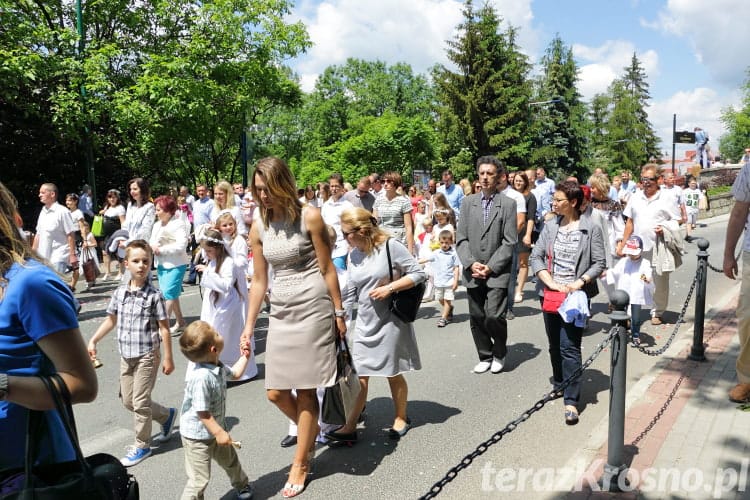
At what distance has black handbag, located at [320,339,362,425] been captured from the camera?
3965 millimetres

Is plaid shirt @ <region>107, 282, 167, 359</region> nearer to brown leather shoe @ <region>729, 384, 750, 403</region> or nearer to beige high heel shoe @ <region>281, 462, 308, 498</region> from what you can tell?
beige high heel shoe @ <region>281, 462, 308, 498</region>

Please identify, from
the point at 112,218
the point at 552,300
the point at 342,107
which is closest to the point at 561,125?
the point at 342,107

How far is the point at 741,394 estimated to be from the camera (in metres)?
4.97

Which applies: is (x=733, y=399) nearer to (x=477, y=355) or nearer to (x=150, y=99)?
(x=477, y=355)

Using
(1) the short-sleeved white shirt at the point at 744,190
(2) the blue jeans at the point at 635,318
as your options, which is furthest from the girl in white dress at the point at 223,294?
(1) the short-sleeved white shirt at the point at 744,190

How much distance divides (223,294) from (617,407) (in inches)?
148

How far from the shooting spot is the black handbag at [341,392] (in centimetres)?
396

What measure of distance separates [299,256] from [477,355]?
3.63 metres

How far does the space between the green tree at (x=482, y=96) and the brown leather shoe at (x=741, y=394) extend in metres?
35.7

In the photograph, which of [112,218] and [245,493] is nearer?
[245,493]

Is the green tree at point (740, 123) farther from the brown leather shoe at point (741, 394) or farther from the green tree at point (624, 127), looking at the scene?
the brown leather shoe at point (741, 394)

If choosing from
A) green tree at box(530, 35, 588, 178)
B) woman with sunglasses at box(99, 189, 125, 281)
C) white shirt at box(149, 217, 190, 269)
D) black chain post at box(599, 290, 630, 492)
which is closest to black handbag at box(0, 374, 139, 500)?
black chain post at box(599, 290, 630, 492)

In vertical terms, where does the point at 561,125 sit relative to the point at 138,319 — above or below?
above

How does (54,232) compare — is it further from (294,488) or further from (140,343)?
(294,488)
